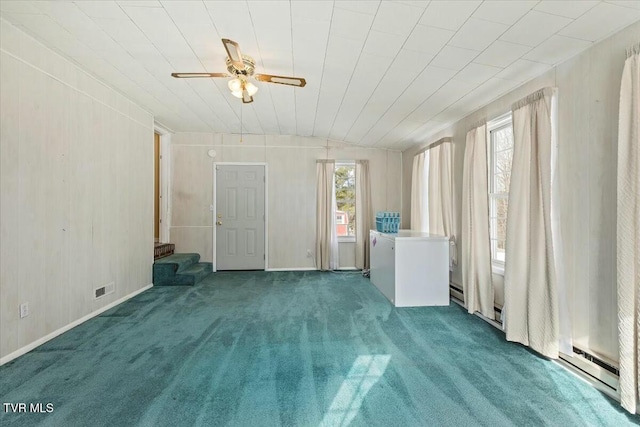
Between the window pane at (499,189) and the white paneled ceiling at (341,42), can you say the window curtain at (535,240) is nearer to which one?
the white paneled ceiling at (341,42)

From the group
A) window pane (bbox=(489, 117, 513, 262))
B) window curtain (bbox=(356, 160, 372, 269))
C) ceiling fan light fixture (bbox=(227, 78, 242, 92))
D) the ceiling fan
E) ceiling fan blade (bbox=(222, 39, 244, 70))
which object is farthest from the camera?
Result: window curtain (bbox=(356, 160, 372, 269))

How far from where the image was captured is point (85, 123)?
2.85m

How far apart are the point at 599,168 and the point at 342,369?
2.24 m

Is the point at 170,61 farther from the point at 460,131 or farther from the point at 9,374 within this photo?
the point at 460,131

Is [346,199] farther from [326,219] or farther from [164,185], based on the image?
[164,185]

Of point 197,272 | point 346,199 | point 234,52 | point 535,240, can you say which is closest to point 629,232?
point 535,240

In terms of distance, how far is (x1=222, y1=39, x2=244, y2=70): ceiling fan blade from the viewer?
1.85 m

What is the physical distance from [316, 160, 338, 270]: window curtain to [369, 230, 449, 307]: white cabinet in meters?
1.86

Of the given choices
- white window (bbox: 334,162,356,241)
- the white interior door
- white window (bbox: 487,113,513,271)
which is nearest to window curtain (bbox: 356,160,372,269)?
white window (bbox: 334,162,356,241)

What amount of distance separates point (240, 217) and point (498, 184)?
4.11 m

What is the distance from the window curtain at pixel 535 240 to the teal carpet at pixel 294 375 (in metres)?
0.21

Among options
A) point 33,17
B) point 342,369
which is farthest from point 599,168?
point 33,17

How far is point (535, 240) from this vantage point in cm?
218

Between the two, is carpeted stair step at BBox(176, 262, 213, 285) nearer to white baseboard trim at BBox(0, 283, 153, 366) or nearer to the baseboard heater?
white baseboard trim at BBox(0, 283, 153, 366)
